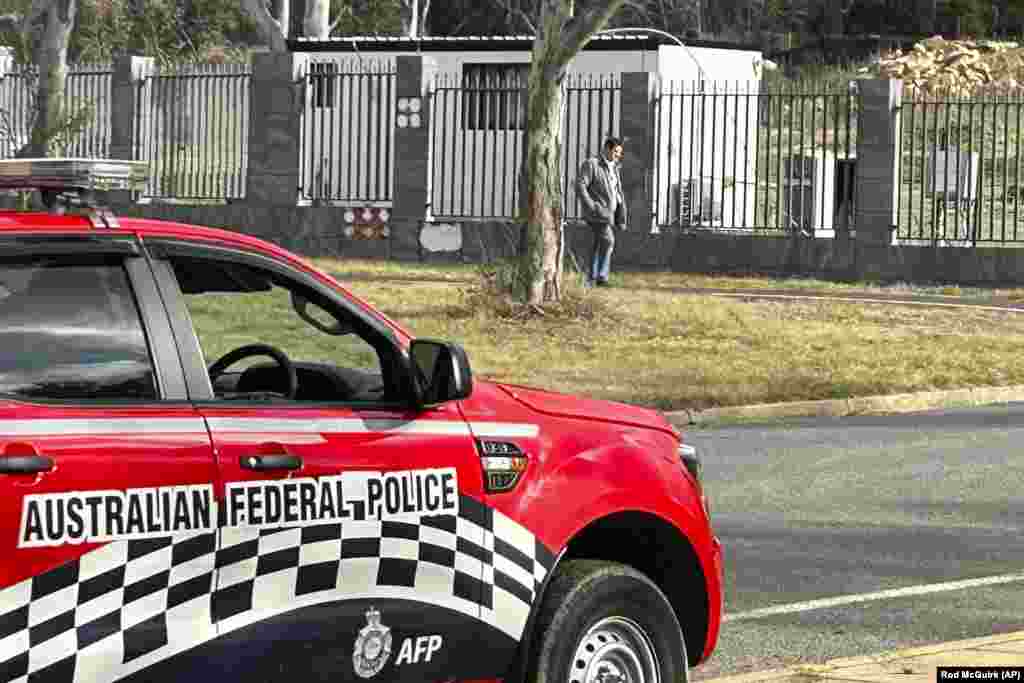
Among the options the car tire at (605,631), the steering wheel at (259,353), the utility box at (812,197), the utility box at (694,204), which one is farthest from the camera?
the utility box at (694,204)

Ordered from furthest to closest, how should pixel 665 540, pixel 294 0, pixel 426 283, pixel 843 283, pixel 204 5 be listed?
pixel 294 0 < pixel 204 5 < pixel 843 283 < pixel 426 283 < pixel 665 540

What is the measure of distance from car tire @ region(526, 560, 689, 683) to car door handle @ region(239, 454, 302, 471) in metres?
1.00

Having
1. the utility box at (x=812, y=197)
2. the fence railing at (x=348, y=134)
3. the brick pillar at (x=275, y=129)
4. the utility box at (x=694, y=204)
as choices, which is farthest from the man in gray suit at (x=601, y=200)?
the brick pillar at (x=275, y=129)

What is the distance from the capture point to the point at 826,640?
859 centimetres

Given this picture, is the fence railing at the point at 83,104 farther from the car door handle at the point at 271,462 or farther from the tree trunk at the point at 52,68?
the car door handle at the point at 271,462

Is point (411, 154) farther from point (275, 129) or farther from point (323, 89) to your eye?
point (275, 129)

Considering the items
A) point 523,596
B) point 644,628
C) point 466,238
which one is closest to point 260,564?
point 523,596

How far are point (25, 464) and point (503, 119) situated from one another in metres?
30.7

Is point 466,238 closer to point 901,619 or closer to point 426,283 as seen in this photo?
point 426,283

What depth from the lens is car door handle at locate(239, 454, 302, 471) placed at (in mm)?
5407

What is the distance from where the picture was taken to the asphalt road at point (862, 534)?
29.0 feet

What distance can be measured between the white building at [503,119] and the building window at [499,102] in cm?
2

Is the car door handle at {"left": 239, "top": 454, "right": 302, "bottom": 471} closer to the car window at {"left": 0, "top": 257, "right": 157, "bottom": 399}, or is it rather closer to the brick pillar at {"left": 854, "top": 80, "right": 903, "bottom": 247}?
the car window at {"left": 0, "top": 257, "right": 157, "bottom": 399}

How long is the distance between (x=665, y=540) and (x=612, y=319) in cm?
1672
